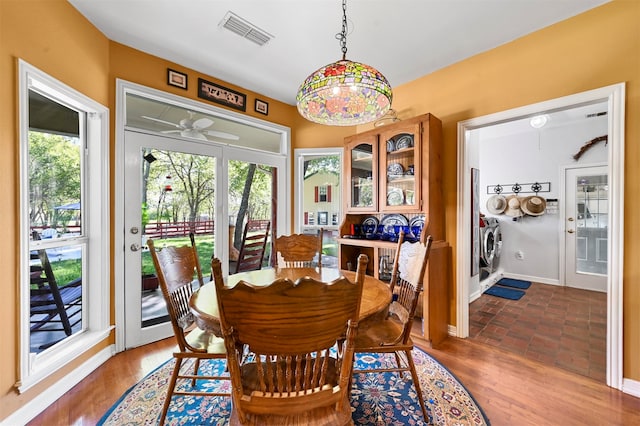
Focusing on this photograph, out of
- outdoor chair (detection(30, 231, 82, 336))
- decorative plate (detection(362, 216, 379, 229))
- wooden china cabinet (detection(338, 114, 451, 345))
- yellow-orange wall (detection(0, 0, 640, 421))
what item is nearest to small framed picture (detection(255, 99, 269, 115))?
yellow-orange wall (detection(0, 0, 640, 421))

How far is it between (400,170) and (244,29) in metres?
1.92

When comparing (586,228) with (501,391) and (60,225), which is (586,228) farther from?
(60,225)

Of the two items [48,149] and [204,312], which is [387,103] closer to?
[204,312]

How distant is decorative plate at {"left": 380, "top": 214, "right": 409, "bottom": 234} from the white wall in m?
2.44

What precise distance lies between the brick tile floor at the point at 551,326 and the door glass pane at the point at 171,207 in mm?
3080

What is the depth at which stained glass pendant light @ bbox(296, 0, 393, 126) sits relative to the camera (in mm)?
1492

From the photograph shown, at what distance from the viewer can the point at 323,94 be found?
5.45 feet

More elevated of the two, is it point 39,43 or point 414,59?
point 414,59

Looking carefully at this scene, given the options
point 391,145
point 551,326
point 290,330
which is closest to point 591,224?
point 551,326

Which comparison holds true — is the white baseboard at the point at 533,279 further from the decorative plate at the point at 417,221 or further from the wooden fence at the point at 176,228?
the wooden fence at the point at 176,228

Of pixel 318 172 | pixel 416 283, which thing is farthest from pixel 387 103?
pixel 318 172

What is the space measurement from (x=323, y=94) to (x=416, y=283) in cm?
134

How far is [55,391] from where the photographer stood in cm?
178

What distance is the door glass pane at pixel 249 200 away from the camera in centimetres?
316
